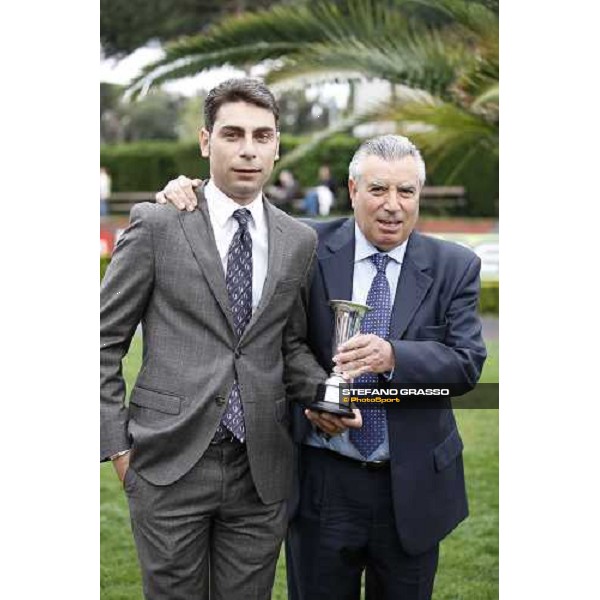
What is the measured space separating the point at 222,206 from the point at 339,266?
1.44 ft

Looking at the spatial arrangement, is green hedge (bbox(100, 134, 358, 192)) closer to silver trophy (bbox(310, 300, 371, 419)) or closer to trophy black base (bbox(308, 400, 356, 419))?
silver trophy (bbox(310, 300, 371, 419))

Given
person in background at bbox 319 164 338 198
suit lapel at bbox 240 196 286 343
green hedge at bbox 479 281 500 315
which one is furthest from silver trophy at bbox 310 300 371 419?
person in background at bbox 319 164 338 198

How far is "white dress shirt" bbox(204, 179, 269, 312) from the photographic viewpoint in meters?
2.94

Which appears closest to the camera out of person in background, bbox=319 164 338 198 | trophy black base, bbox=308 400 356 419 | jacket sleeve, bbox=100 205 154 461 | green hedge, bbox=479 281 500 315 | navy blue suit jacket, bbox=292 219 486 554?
jacket sleeve, bbox=100 205 154 461

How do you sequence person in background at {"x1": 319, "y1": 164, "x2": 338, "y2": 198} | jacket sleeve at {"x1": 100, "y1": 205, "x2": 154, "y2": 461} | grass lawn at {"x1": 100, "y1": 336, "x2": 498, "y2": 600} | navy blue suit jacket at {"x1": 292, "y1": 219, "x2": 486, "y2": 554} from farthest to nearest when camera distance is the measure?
grass lawn at {"x1": 100, "y1": 336, "x2": 498, "y2": 600}, person in background at {"x1": 319, "y1": 164, "x2": 338, "y2": 198}, navy blue suit jacket at {"x1": 292, "y1": 219, "x2": 486, "y2": 554}, jacket sleeve at {"x1": 100, "y1": 205, "x2": 154, "y2": 461}

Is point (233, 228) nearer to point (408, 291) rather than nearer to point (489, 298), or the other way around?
point (408, 291)

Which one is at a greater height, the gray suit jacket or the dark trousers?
the gray suit jacket

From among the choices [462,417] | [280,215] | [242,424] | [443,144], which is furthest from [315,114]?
[242,424]

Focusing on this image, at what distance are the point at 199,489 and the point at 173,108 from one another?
1801cm

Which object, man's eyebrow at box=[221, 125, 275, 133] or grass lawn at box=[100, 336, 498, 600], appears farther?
grass lawn at box=[100, 336, 498, 600]

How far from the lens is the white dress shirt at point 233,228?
2938 mm

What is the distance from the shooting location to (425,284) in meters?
3.12

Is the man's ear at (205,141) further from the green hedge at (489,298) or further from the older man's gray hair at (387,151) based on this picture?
the green hedge at (489,298)

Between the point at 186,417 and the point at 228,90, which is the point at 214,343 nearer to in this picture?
the point at 186,417
